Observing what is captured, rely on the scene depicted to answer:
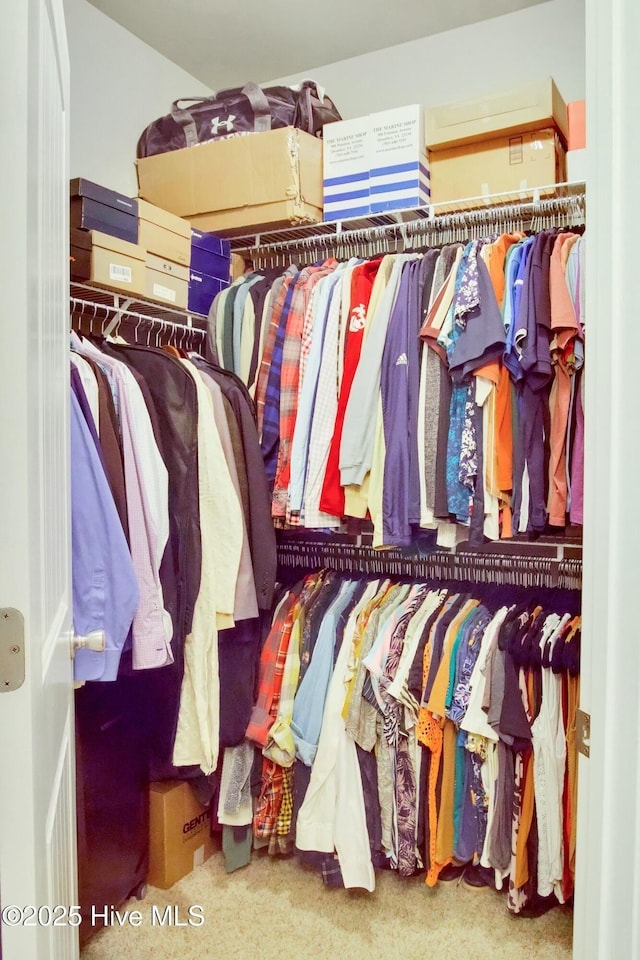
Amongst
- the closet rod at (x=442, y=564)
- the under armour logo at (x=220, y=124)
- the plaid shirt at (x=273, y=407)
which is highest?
the under armour logo at (x=220, y=124)

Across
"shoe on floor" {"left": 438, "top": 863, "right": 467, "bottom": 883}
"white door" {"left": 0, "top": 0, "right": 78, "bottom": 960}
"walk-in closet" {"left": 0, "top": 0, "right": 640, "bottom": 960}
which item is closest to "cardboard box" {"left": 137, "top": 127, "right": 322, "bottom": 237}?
"walk-in closet" {"left": 0, "top": 0, "right": 640, "bottom": 960}

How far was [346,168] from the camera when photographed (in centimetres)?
240

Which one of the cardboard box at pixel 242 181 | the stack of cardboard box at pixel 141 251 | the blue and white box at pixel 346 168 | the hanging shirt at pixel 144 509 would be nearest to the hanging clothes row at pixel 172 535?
the hanging shirt at pixel 144 509

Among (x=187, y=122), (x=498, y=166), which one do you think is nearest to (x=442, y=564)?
(x=498, y=166)

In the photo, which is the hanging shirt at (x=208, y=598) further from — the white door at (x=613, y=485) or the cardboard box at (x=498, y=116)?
the white door at (x=613, y=485)

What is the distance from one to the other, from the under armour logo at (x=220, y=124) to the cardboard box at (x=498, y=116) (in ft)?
2.19

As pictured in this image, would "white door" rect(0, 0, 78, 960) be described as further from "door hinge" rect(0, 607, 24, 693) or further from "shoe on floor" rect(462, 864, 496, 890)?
"shoe on floor" rect(462, 864, 496, 890)

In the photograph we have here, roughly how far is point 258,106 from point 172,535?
4.87ft

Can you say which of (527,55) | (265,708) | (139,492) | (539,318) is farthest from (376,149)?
(265,708)

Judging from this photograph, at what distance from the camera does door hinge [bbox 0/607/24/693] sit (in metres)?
0.70

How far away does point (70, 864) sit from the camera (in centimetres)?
111

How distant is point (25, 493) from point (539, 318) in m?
1.50

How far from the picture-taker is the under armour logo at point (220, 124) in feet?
8.18

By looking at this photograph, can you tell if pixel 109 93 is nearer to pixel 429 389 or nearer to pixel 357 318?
pixel 357 318
